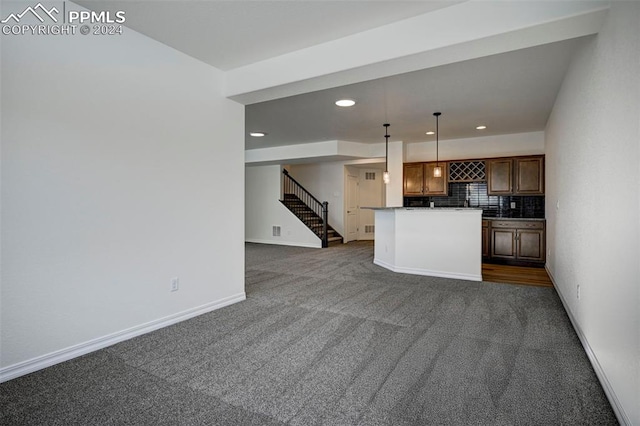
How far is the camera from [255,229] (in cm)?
993

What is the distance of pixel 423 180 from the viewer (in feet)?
24.1

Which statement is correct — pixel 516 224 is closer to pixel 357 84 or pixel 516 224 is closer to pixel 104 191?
pixel 357 84

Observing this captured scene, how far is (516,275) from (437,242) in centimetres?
143

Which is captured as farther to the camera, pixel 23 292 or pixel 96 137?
pixel 96 137

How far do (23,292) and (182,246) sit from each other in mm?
1227

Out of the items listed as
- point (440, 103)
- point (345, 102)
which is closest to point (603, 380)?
point (440, 103)

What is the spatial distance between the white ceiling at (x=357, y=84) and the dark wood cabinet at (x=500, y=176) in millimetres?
614

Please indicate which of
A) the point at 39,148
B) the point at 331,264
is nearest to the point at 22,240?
the point at 39,148

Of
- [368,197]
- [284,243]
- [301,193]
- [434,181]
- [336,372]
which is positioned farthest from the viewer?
[368,197]

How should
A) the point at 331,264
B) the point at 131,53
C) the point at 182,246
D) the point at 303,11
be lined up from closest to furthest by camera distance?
the point at 303,11 → the point at 131,53 → the point at 182,246 → the point at 331,264

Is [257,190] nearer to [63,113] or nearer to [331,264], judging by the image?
[331,264]

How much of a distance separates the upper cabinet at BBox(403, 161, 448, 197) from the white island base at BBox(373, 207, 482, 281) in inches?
73.3

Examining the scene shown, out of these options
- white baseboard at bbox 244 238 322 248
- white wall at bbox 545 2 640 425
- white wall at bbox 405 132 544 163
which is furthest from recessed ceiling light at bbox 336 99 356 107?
white baseboard at bbox 244 238 322 248

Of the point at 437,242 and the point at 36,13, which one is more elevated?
the point at 36,13
